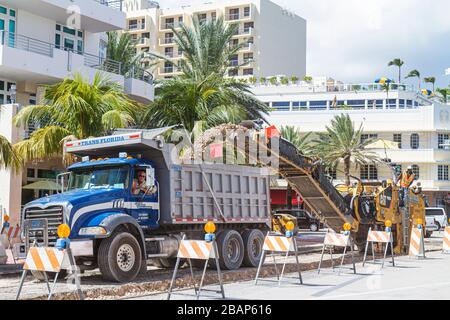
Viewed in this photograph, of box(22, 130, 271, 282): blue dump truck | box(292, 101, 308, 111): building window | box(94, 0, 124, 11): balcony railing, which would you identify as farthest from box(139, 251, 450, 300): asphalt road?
box(292, 101, 308, 111): building window

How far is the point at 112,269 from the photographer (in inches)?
533

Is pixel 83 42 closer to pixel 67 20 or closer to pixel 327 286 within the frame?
pixel 67 20

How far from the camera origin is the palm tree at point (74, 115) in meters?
20.3

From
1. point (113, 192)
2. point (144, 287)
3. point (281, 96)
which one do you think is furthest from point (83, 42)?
point (281, 96)

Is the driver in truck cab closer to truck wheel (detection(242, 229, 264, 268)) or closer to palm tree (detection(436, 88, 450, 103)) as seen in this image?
truck wheel (detection(242, 229, 264, 268))

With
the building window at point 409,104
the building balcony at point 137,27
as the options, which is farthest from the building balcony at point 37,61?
the building balcony at point 137,27

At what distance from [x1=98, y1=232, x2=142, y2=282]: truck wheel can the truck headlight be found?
285 millimetres

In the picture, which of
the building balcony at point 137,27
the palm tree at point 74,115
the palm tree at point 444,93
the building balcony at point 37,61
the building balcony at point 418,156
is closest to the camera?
the palm tree at point 74,115

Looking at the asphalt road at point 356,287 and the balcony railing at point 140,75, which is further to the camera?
the balcony railing at point 140,75

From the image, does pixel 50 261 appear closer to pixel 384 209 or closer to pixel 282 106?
pixel 384 209

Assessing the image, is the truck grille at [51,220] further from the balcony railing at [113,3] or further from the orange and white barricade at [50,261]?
the balcony railing at [113,3]

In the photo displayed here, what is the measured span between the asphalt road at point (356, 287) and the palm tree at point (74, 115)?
854cm

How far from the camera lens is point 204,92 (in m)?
25.7
